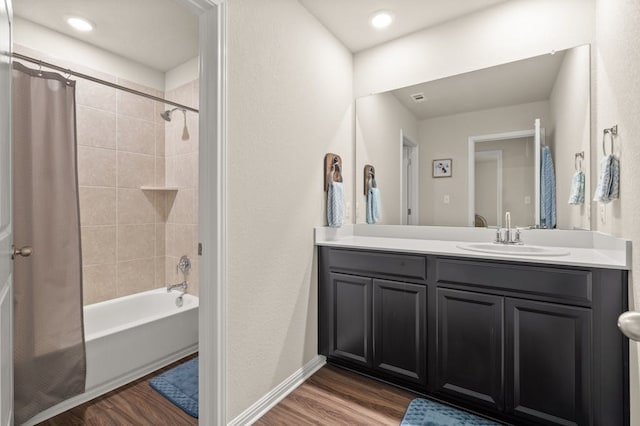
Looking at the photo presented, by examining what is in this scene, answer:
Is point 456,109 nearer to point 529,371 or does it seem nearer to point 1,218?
point 529,371

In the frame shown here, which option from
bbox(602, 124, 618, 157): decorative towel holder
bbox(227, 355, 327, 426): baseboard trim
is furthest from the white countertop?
bbox(227, 355, 327, 426): baseboard trim

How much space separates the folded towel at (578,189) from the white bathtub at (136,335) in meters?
2.65

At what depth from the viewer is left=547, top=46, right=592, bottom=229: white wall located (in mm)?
1803

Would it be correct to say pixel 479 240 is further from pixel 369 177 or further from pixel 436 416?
pixel 436 416

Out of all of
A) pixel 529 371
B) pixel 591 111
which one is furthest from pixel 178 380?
pixel 591 111

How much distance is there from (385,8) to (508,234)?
66.0 inches

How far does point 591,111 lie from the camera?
179 cm

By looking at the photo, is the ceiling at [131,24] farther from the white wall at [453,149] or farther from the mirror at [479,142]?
the white wall at [453,149]

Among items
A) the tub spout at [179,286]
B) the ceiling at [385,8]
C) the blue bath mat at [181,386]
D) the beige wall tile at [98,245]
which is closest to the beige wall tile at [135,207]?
the beige wall tile at [98,245]

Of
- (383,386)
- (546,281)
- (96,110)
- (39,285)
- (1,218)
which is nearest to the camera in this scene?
(1,218)

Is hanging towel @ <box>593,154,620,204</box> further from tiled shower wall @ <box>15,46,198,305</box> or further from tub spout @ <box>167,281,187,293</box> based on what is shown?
tub spout @ <box>167,281,187,293</box>

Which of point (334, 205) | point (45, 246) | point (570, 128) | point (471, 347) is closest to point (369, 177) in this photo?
point (334, 205)

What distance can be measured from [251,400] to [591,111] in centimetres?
247

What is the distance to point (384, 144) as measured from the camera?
8.40 feet
